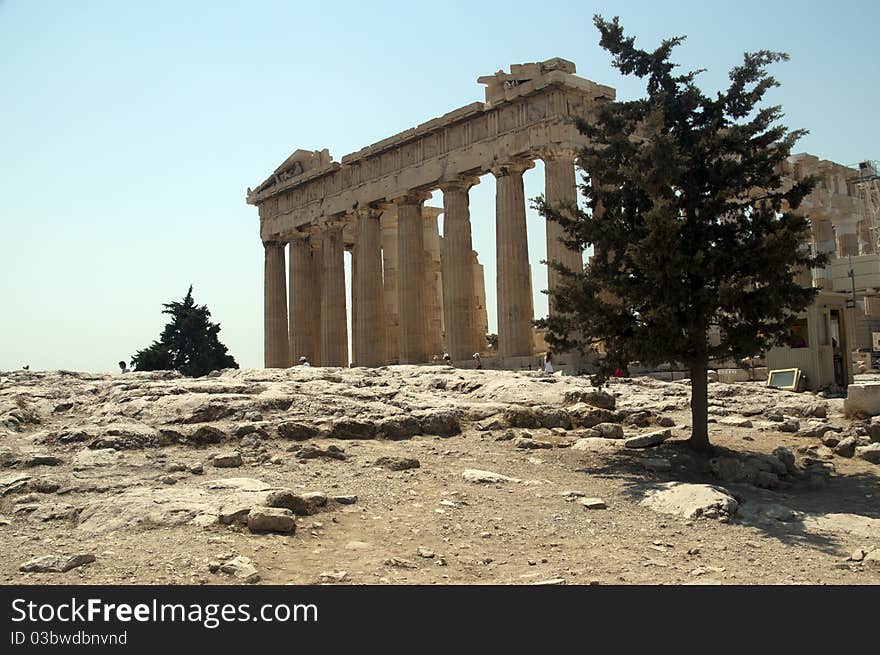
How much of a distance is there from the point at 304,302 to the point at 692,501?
1217 inches

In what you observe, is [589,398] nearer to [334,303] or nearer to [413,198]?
[413,198]

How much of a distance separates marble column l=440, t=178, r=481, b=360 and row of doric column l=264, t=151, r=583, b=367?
0.11 ft

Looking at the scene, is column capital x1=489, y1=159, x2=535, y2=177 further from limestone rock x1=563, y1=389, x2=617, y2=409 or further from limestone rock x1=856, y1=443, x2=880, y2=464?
limestone rock x1=856, y1=443, x2=880, y2=464

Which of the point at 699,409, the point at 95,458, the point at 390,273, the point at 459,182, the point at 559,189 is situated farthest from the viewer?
the point at 390,273

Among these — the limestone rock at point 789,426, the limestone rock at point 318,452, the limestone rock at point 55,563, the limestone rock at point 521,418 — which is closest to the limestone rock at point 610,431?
the limestone rock at point 521,418

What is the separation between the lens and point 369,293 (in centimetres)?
3497

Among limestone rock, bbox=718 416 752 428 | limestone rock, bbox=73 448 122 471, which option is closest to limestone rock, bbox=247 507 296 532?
limestone rock, bbox=73 448 122 471

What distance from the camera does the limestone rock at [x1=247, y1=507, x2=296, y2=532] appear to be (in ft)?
28.9

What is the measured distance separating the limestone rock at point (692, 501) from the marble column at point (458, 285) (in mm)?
18855

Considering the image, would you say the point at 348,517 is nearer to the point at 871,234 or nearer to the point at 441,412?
the point at 441,412

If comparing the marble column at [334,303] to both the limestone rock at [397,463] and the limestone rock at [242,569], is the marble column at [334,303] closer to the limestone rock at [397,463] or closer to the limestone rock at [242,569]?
the limestone rock at [397,463]

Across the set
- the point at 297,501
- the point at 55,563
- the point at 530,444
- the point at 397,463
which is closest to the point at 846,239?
the point at 530,444

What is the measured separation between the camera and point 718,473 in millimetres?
13219
